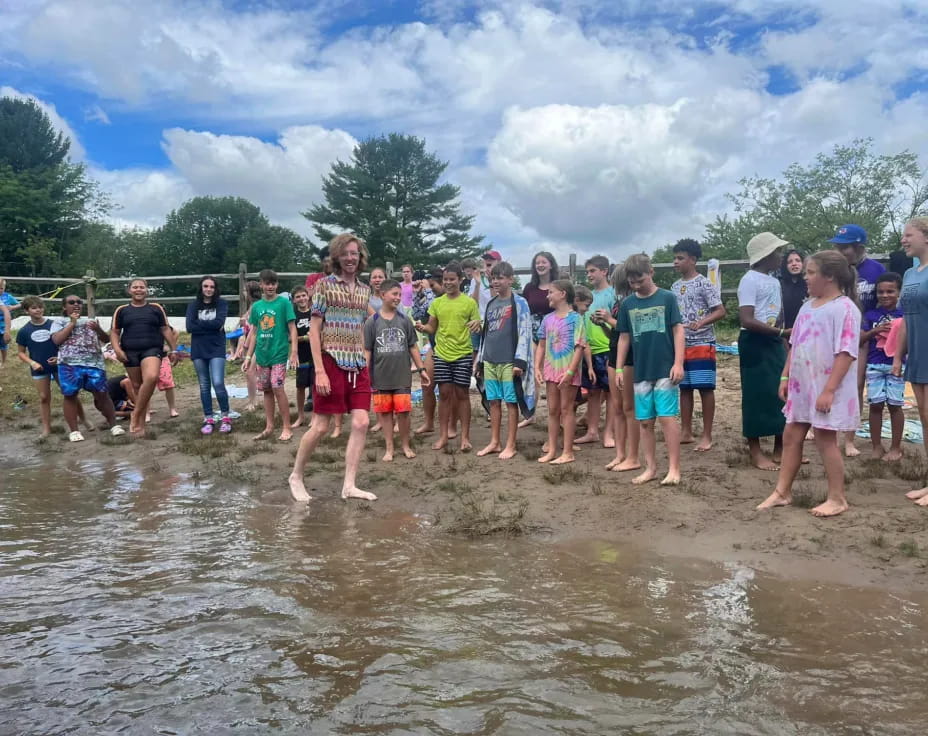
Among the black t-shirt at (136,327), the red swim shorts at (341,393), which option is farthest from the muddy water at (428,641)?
the black t-shirt at (136,327)

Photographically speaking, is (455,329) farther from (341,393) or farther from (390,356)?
(341,393)

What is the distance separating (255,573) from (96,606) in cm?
81

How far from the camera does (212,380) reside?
8508 millimetres

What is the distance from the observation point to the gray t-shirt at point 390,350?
6.80 meters

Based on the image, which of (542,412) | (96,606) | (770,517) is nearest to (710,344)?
(770,517)

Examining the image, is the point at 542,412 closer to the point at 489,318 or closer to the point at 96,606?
the point at 489,318

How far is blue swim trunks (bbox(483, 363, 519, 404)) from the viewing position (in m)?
6.76

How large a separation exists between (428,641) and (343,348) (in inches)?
117

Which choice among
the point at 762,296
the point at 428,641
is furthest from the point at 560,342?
the point at 428,641

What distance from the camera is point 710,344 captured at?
625cm

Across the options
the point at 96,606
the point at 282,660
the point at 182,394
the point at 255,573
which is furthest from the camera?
the point at 182,394

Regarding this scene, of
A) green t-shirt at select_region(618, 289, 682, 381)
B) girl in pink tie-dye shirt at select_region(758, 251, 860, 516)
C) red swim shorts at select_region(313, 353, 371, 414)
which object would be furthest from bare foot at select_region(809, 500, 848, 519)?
red swim shorts at select_region(313, 353, 371, 414)

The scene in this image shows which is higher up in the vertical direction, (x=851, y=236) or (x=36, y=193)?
(x=36, y=193)

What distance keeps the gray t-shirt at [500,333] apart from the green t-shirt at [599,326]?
29.9 inches
